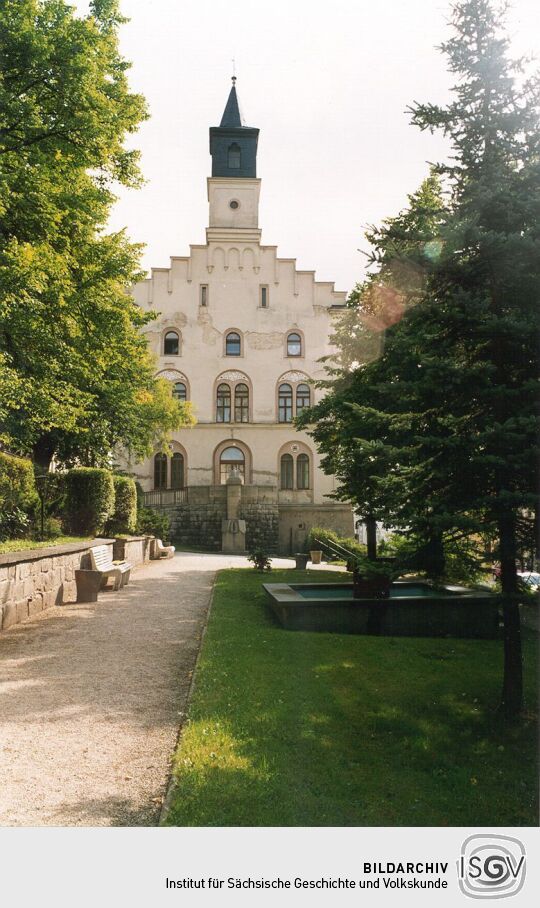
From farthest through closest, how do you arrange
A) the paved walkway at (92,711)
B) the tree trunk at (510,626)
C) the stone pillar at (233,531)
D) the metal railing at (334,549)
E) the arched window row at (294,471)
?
the arched window row at (294,471), the stone pillar at (233,531), the metal railing at (334,549), the tree trunk at (510,626), the paved walkway at (92,711)

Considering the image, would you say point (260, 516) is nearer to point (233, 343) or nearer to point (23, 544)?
point (233, 343)

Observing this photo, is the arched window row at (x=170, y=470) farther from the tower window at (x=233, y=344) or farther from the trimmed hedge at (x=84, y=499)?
the trimmed hedge at (x=84, y=499)

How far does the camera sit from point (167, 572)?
1934 centimetres

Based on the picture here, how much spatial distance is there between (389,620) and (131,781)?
7.00 meters

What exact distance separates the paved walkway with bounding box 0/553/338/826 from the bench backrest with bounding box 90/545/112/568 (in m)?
2.00

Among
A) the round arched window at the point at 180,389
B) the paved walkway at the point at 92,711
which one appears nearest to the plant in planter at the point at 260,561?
the paved walkway at the point at 92,711

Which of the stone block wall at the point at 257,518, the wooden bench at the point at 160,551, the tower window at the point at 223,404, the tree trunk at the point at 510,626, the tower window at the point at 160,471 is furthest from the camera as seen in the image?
the tower window at the point at 223,404

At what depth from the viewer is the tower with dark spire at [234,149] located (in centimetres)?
4250

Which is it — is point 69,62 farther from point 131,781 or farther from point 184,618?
point 131,781

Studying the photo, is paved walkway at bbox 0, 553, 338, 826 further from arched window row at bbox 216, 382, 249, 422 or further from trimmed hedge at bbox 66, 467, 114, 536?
arched window row at bbox 216, 382, 249, 422

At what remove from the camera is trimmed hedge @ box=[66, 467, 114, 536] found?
16.9 m

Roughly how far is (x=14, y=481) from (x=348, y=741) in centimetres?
972
